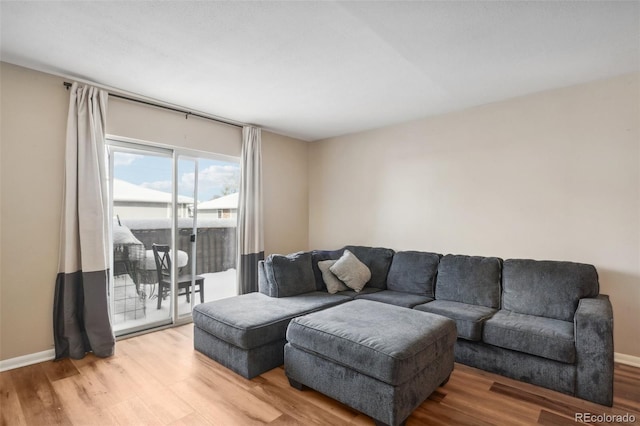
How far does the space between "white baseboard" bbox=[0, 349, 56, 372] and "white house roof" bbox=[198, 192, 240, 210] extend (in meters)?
1.99

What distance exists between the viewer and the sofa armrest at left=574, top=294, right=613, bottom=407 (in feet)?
7.04

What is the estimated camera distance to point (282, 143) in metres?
4.89

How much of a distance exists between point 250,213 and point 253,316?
1.83 metres

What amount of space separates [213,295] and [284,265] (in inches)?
52.1

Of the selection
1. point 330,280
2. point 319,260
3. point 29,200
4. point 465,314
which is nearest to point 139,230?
point 29,200

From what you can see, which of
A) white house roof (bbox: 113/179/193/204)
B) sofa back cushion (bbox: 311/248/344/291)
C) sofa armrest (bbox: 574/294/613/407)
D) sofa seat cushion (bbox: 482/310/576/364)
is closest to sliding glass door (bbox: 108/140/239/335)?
white house roof (bbox: 113/179/193/204)

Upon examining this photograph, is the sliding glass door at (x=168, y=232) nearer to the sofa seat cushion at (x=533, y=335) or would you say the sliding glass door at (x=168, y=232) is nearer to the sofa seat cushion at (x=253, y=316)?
the sofa seat cushion at (x=253, y=316)

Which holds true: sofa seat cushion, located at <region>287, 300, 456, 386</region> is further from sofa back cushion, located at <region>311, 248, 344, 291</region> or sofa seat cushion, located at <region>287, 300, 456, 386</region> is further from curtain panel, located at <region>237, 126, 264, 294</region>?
curtain panel, located at <region>237, 126, 264, 294</region>

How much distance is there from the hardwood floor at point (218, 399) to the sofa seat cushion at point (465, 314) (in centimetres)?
32

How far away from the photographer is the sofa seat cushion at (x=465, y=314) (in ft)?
8.69

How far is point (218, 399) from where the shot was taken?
2229 millimetres

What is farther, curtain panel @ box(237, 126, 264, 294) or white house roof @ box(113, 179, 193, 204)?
curtain panel @ box(237, 126, 264, 294)

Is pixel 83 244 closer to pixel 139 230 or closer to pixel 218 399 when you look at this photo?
pixel 139 230

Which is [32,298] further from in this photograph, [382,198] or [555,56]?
[555,56]
